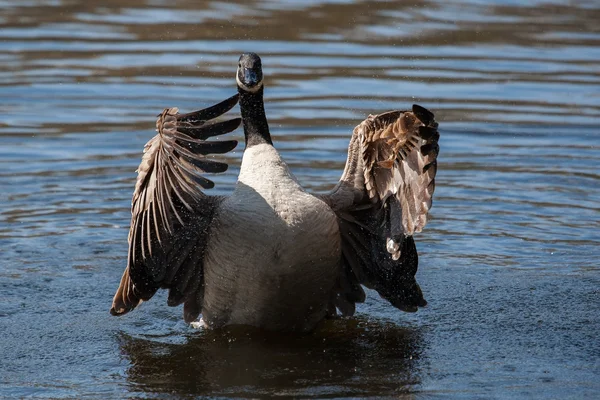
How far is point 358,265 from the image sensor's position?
756 cm

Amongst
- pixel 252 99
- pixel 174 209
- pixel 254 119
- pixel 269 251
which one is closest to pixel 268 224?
pixel 269 251

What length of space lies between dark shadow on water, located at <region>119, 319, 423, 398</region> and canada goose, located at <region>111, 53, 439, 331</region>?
146 mm

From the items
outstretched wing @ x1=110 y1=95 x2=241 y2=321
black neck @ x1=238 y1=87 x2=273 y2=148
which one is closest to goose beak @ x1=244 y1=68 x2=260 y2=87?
black neck @ x1=238 y1=87 x2=273 y2=148

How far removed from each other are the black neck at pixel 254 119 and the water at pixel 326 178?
1318 millimetres

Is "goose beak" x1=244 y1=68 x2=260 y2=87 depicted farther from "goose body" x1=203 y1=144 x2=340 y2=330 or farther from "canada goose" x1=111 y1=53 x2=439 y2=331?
"goose body" x1=203 y1=144 x2=340 y2=330

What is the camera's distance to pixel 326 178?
1093 centimetres

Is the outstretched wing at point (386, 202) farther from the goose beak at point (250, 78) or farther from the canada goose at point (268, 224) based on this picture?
the goose beak at point (250, 78)

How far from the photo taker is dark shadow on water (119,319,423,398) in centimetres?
623

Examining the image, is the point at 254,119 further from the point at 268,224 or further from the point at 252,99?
the point at 268,224

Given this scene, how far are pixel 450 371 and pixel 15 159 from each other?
21.9ft

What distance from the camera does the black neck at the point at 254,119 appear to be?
7.37 m

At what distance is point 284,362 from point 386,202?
4.19ft

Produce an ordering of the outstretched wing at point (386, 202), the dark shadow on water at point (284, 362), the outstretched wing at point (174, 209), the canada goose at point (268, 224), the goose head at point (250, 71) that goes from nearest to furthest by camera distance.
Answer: the dark shadow on water at point (284, 362), the outstretched wing at point (174, 209), the canada goose at point (268, 224), the outstretched wing at point (386, 202), the goose head at point (250, 71)

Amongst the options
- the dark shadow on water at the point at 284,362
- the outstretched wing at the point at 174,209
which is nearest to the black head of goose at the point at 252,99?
the outstretched wing at the point at 174,209
